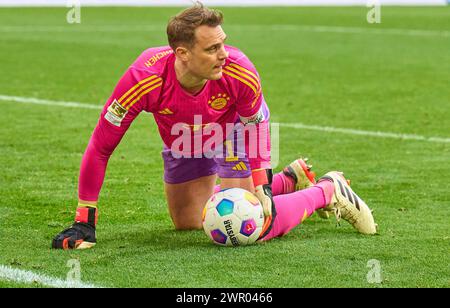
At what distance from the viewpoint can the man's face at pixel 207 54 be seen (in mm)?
6113

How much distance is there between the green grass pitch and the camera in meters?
5.88

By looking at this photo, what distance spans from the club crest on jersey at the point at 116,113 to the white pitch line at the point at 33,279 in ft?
3.43

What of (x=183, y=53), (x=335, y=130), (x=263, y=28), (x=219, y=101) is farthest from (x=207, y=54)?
(x=263, y=28)

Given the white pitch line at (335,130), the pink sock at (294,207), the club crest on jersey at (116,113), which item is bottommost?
the pink sock at (294,207)

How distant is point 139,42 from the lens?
1966cm

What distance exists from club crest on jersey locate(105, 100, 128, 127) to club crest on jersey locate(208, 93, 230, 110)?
1.84ft

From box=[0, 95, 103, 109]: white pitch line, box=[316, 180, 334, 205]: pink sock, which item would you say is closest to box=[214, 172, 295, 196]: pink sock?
box=[316, 180, 334, 205]: pink sock

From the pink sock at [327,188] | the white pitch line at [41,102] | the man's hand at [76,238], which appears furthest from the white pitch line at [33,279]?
the white pitch line at [41,102]

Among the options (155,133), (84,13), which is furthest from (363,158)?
(84,13)

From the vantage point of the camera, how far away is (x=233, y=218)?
633cm

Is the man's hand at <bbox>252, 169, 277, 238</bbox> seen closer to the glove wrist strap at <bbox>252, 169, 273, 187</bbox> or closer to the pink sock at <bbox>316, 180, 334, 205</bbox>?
the glove wrist strap at <bbox>252, 169, 273, 187</bbox>

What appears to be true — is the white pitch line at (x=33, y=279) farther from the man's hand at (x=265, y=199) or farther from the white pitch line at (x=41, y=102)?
the white pitch line at (x=41, y=102)
